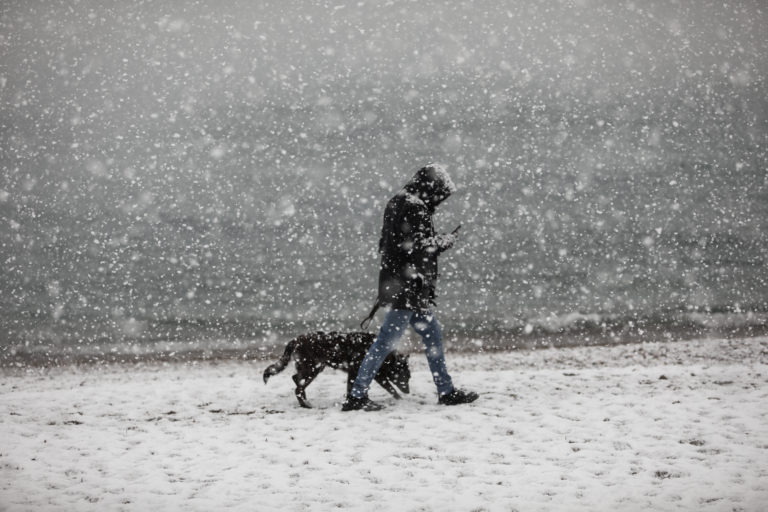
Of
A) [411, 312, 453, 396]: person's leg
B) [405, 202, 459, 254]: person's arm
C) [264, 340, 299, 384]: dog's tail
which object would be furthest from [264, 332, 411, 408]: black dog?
[405, 202, 459, 254]: person's arm

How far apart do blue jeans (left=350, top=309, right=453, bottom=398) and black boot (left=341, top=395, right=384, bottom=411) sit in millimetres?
41

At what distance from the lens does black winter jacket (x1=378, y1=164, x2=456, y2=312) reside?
5.21 meters

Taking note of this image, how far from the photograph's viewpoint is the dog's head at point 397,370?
586 centimetres

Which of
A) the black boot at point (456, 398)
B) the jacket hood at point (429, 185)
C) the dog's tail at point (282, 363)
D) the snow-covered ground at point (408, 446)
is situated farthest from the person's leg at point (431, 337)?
the dog's tail at point (282, 363)

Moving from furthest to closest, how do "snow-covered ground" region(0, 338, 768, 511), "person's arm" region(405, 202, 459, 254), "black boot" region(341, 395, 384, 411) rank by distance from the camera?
"black boot" region(341, 395, 384, 411)
"person's arm" region(405, 202, 459, 254)
"snow-covered ground" region(0, 338, 768, 511)

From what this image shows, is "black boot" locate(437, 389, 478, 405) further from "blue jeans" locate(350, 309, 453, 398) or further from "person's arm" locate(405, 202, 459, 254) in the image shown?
"person's arm" locate(405, 202, 459, 254)

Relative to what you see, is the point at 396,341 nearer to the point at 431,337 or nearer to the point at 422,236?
the point at 431,337

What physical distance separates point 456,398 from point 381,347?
Answer: 0.92 m

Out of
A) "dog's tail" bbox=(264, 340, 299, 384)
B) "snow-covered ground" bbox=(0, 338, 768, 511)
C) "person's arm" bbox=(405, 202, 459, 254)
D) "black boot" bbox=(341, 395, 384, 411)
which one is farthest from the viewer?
"dog's tail" bbox=(264, 340, 299, 384)

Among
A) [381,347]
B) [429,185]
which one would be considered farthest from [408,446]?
[429,185]

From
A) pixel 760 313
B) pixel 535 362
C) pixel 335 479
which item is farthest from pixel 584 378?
pixel 760 313

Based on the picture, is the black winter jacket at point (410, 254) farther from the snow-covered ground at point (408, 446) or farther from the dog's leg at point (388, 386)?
the snow-covered ground at point (408, 446)

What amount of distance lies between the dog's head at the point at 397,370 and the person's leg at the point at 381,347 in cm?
37

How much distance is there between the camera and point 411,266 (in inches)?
207
